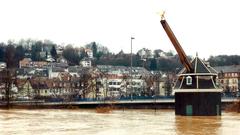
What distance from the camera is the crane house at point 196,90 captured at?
60.4m

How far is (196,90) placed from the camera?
60.8m

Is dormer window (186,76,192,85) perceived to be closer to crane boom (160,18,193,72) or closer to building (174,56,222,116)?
building (174,56,222,116)

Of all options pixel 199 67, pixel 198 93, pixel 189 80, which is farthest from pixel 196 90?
pixel 199 67

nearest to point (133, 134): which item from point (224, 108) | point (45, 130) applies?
point (45, 130)

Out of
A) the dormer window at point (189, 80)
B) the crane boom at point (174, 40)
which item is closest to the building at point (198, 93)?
the dormer window at point (189, 80)

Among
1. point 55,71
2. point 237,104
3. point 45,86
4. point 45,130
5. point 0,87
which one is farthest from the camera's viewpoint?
point 55,71

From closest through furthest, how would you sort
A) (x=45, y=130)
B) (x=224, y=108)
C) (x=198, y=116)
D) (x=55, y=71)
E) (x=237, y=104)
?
(x=45, y=130), (x=198, y=116), (x=237, y=104), (x=224, y=108), (x=55, y=71)

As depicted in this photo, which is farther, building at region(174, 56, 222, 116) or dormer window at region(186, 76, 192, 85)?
dormer window at region(186, 76, 192, 85)

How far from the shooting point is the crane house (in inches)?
2379

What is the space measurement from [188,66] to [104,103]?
38.4 meters

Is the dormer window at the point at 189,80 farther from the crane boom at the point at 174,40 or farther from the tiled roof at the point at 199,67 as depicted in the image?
the crane boom at the point at 174,40

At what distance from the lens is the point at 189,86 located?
61250 millimetres

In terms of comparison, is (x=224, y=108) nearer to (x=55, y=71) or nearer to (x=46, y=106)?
(x=46, y=106)

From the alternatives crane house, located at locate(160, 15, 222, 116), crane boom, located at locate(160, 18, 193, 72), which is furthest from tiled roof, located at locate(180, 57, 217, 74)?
crane boom, located at locate(160, 18, 193, 72)
